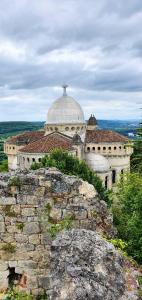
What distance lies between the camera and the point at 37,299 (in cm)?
787

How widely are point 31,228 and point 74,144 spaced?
38.1 meters

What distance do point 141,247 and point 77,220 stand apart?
7974 millimetres

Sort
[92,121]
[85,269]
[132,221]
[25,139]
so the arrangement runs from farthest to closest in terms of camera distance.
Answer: [92,121]
[25,139]
[132,221]
[85,269]

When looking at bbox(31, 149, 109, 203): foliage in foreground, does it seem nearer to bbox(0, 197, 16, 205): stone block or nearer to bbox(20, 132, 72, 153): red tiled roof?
bbox(20, 132, 72, 153): red tiled roof

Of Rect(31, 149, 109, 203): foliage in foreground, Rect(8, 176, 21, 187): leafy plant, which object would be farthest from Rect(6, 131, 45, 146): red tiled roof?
Rect(8, 176, 21, 187): leafy plant

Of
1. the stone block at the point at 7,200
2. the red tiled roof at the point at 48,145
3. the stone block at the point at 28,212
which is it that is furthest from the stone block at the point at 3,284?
the red tiled roof at the point at 48,145

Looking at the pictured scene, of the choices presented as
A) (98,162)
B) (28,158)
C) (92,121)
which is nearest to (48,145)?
(28,158)

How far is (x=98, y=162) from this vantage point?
49.1 meters

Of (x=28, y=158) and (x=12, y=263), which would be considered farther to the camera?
(x=28, y=158)

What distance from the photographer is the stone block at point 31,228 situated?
26.1 ft

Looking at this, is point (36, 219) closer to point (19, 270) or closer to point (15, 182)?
point (15, 182)

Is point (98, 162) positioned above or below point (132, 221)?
below

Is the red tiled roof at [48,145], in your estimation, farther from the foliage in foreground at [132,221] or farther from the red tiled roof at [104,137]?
the foliage in foreground at [132,221]

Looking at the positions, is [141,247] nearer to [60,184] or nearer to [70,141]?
[60,184]
